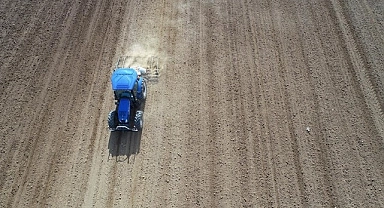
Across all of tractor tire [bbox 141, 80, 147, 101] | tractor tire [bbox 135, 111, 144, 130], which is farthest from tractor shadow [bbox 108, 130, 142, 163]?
tractor tire [bbox 141, 80, 147, 101]

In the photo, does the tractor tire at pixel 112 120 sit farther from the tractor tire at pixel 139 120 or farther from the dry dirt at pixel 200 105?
the tractor tire at pixel 139 120

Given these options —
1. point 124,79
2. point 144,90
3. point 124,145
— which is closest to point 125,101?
point 124,79

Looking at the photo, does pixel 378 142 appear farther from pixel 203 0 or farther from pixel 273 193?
pixel 203 0

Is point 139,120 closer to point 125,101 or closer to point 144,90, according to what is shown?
point 125,101

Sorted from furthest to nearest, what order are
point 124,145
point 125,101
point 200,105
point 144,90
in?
1. point 144,90
2. point 200,105
3. point 125,101
4. point 124,145

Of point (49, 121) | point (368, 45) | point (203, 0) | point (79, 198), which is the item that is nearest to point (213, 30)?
point (203, 0)

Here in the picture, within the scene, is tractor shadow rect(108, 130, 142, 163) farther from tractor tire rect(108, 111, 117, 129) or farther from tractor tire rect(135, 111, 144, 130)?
tractor tire rect(108, 111, 117, 129)

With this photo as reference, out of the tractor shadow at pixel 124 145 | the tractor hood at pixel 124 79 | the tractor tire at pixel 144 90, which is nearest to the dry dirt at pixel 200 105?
the tractor shadow at pixel 124 145
